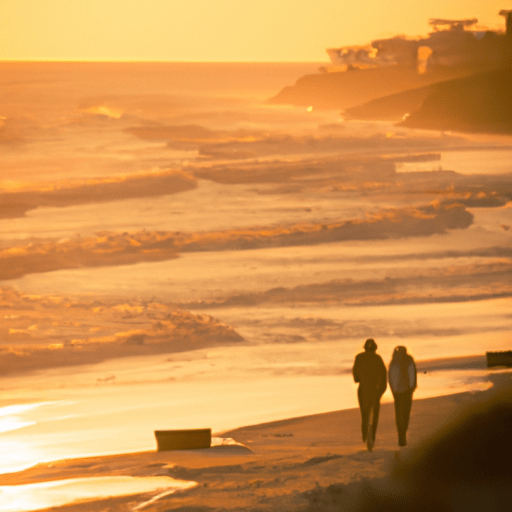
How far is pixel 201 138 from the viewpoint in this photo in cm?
6391

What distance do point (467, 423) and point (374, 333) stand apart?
6097 millimetres

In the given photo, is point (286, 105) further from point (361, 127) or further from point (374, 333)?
point (374, 333)

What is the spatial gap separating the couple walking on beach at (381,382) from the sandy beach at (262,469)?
0.81ft

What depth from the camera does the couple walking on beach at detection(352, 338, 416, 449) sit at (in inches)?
317

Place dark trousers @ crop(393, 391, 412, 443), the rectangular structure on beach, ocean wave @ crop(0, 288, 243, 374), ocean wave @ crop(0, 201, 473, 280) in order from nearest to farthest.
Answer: dark trousers @ crop(393, 391, 412, 443) → the rectangular structure on beach → ocean wave @ crop(0, 288, 243, 374) → ocean wave @ crop(0, 201, 473, 280)

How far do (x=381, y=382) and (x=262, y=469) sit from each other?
1319 mm

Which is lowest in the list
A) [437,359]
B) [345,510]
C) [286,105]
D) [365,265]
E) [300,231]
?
[345,510]

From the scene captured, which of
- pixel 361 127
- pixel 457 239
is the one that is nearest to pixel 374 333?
pixel 457 239

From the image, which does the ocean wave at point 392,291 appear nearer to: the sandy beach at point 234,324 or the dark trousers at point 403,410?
the sandy beach at point 234,324

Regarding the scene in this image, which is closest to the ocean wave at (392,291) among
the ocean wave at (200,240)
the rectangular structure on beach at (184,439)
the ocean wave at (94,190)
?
the ocean wave at (200,240)

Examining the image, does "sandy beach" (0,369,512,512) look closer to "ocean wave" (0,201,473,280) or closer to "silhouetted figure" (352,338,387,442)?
"silhouetted figure" (352,338,387,442)

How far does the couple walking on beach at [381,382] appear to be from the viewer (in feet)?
26.4

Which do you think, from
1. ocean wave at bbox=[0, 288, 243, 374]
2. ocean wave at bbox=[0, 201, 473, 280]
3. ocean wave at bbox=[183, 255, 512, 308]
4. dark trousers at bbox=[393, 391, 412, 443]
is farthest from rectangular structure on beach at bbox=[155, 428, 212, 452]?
ocean wave at bbox=[0, 201, 473, 280]

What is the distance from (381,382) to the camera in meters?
8.07
